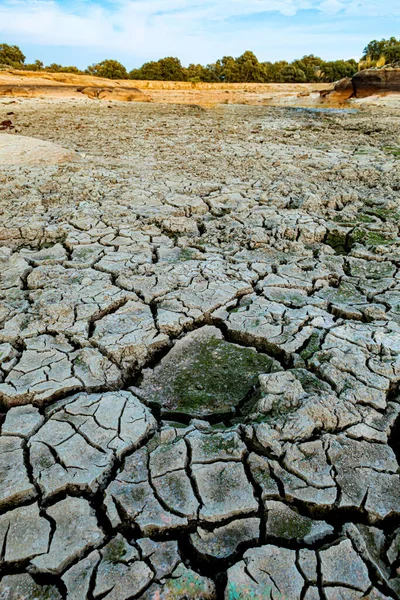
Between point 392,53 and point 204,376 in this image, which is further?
point 392,53

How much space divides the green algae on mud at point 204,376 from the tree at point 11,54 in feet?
107

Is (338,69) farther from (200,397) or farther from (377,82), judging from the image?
(200,397)

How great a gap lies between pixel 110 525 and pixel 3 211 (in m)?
3.47

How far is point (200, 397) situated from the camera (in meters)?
1.86

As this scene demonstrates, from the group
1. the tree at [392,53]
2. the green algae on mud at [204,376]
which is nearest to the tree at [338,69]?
the tree at [392,53]

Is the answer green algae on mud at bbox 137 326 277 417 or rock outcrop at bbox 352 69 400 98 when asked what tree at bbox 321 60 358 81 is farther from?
green algae on mud at bbox 137 326 277 417

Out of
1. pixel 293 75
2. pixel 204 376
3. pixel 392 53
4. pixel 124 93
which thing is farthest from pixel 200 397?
pixel 293 75

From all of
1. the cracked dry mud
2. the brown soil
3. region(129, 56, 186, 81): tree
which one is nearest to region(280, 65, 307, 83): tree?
region(129, 56, 186, 81): tree

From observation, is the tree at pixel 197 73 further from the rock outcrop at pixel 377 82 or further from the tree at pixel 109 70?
the rock outcrop at pixel 377 82

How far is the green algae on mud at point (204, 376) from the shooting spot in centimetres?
182

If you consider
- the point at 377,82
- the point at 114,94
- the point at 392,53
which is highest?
the point at 392,53

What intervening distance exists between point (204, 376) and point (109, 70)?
30435 mm

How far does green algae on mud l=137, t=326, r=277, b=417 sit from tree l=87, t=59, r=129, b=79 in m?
29.6

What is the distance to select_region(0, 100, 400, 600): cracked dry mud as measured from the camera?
1.18 meters
